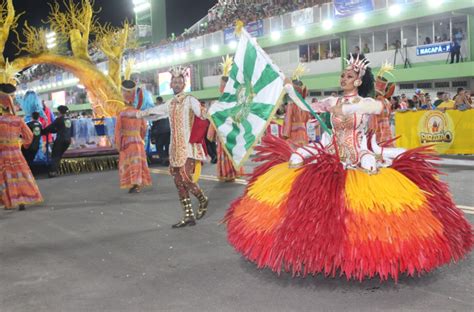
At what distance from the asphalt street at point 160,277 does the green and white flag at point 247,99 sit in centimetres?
104

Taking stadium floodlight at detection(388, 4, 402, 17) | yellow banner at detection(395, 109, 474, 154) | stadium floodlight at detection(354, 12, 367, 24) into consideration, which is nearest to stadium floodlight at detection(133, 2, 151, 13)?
stadium floodlight at detection(354, 12, 367, 24)

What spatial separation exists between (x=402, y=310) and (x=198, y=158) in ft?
11.3

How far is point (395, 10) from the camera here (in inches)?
936

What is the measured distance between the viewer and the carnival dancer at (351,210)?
3688 millimetres

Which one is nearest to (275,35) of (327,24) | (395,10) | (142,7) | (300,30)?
(300,30)

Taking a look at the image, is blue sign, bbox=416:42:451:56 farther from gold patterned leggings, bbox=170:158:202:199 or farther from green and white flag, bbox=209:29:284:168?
green and white flag, bbox=209:29:284:168

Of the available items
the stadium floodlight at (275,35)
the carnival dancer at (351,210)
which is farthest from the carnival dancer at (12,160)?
the stadium floodlight at (275,35)

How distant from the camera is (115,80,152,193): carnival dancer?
9.16 m

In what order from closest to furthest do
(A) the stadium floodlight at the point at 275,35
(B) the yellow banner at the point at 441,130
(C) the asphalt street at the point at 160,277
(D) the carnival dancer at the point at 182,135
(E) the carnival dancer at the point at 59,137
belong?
1. (C) the asphalt street at the point at 160,277
2. (D) the carnival dancer at the point at 182,135
3. (E) the carnival dancer at the point at 59,137
4. (B) the yellow banner at the point at 441,130
5. (A) the stadium floodlight at the point at 275,35

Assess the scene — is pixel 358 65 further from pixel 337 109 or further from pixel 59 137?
pixel 59 137

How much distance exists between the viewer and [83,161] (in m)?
12.9

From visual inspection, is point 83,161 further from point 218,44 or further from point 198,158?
point 218,44

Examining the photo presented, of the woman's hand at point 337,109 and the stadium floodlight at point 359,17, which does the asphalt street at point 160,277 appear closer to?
the woman's hand at point 337,109

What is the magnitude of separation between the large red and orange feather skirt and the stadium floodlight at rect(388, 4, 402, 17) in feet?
68.9
